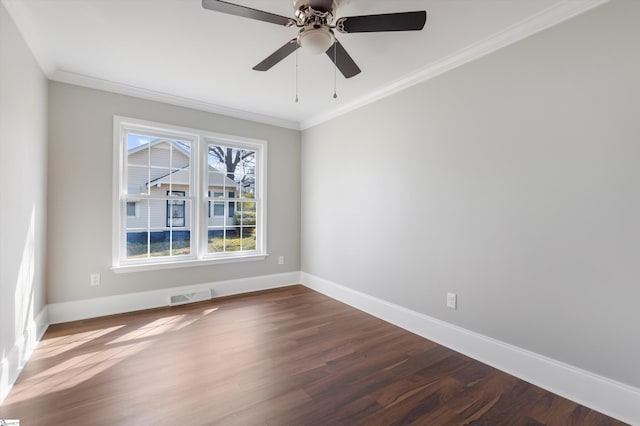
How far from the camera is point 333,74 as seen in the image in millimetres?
2926

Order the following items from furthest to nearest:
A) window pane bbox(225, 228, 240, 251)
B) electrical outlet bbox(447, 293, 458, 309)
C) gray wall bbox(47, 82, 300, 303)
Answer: window pane bbox(225, 228, 240, 251), gray wall bbox(47, 82, 300, 303), electrical outlet bbox(447, 293, 458, 309)

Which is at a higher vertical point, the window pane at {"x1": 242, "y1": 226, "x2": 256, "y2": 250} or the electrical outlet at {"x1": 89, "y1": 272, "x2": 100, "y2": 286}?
the window pane at {"x1": 242, "y1": 226, "x2": 256, "y2": 250}

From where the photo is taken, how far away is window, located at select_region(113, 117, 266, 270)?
11.3 feet

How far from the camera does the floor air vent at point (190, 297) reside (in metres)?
3.63

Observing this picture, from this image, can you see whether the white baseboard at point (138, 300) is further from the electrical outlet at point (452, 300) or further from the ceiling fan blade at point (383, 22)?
the ceiling fan blade at point (383, 22)

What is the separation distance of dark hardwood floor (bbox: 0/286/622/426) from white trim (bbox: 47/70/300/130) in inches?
101

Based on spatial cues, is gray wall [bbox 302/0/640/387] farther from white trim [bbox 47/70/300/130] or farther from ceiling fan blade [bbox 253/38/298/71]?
white trim [bbox 47/70/300/130]

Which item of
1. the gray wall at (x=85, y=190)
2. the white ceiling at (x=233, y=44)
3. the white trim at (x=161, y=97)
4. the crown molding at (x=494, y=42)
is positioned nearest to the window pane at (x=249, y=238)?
the gray wall at (x=85, y=190)

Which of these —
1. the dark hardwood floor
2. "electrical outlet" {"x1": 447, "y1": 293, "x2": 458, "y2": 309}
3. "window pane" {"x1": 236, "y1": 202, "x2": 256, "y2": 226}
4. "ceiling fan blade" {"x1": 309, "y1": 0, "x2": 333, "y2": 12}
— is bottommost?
the dark hardwood floor

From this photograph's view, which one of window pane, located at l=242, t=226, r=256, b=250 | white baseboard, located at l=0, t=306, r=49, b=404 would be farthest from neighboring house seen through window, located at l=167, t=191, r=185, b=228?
A: white baseboard, located at l=0, t=306, r=49, b=404

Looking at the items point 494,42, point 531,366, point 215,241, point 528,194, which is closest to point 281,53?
point 494,42

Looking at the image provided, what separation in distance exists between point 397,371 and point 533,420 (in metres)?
0.84

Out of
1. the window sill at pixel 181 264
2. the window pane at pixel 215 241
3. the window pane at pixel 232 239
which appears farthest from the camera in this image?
the window pane at pixel 232 239

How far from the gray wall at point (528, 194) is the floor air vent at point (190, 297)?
2230 mm
